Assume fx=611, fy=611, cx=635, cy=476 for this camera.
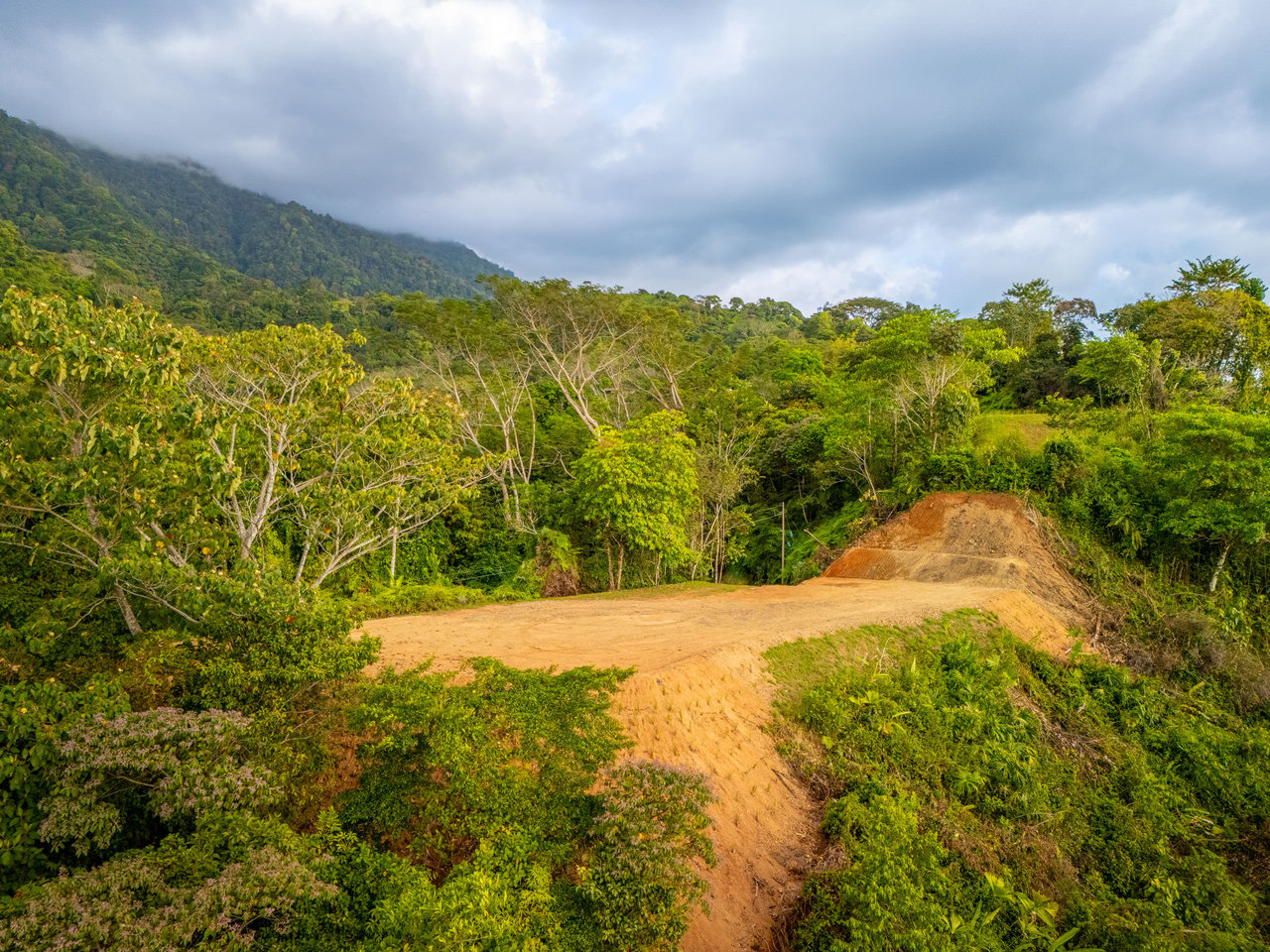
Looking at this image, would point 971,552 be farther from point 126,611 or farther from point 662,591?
point 126,611

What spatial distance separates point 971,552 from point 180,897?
1912cm

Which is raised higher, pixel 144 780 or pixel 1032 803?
pixel 144 780

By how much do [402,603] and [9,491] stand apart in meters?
7.83

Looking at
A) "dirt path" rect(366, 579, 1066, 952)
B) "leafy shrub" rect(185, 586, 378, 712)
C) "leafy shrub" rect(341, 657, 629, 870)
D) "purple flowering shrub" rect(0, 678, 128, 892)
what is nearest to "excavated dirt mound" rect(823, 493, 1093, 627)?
"dirt path" rect(366, 579, 1066, 952)

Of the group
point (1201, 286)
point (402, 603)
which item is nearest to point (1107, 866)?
point (402, 603)

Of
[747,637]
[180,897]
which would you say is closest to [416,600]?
[747,637]

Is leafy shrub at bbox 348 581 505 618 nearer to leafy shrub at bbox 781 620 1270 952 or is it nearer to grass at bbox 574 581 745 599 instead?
grass at bbox 574 581 745 599

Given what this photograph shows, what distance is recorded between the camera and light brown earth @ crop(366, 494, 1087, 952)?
6.91 m

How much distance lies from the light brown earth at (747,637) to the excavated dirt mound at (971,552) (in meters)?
0.05

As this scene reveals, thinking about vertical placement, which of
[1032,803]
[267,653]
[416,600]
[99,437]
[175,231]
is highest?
[175,231]

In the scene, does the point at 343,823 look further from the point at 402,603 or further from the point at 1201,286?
the point at 1201,286

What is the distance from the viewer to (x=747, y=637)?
10.5 m

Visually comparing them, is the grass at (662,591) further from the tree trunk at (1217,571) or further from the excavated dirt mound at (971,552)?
the tree trunk at (1217,571)

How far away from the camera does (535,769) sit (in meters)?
6.66
